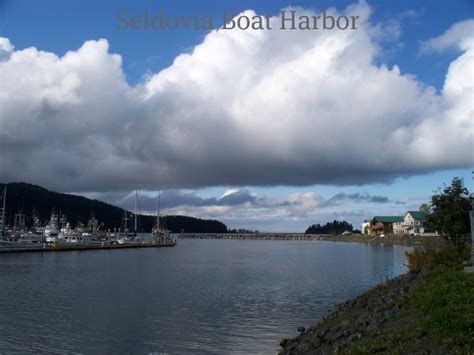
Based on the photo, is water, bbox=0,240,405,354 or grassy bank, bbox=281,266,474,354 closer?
grassy bank, bbox=281,266,474,354

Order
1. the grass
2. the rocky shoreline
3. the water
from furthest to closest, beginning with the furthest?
the water → the rocky shoreline → the grass

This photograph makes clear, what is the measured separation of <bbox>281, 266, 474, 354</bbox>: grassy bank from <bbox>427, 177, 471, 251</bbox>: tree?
13.6 metres

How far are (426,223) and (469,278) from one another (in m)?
19.2

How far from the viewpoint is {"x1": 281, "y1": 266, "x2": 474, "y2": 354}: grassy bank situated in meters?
14.6

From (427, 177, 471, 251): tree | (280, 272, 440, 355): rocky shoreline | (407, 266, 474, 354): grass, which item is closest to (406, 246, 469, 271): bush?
(427, 177, 471, 251): tree

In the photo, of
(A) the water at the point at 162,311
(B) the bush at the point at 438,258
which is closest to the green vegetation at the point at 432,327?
(A) the water at the point at 162,311

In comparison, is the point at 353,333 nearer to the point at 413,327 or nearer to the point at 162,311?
the point at 413,327

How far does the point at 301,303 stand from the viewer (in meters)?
40.8

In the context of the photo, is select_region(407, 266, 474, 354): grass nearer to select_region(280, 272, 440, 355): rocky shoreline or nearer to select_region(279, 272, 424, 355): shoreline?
select_region(280, 272, 440, 355): rocky shoreline

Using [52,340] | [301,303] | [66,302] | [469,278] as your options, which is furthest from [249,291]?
[469,278]

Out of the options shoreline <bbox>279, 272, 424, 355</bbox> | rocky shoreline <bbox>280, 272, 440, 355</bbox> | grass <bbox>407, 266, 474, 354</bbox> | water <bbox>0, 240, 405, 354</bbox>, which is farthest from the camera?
water <bbox>0, 240, 405, 354</bbox>

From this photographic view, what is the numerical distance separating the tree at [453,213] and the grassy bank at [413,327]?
13.6m

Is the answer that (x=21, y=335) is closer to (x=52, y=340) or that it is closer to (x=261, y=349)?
(x=52, y=340)

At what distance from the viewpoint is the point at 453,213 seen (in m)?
38.2
